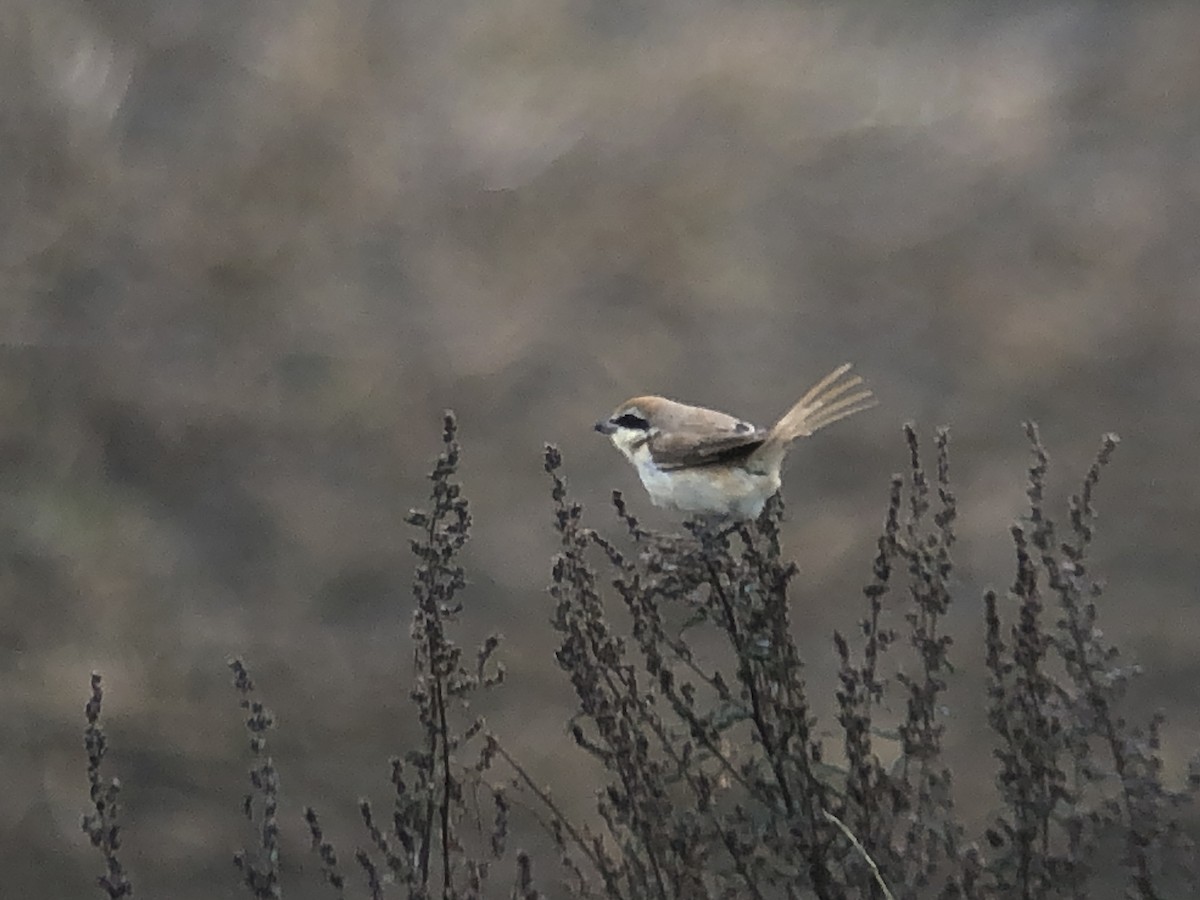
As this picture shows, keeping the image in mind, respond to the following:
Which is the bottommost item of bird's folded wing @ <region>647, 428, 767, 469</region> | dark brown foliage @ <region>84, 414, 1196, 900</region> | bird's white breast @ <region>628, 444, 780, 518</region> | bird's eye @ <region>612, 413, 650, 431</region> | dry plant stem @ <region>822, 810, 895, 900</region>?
dry plant stem @ <region>822, 810, 895, 900</region>

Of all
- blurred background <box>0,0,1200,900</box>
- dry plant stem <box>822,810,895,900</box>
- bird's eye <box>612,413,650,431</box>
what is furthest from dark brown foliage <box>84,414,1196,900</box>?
blurred background <box>0,0,1200,900</box>

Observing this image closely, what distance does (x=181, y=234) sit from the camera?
5.87ft

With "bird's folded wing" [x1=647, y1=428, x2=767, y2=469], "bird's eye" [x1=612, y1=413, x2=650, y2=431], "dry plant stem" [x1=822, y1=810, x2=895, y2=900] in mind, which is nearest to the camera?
"dry plant stem" [x1=822, y1=810, x2=895, y2=900]

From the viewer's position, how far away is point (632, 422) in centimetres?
149

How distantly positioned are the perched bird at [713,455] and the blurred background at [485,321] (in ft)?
0.93

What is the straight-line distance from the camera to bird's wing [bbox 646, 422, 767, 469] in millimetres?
1357

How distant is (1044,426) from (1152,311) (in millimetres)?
196

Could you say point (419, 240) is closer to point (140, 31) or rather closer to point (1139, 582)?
point (140, 31)

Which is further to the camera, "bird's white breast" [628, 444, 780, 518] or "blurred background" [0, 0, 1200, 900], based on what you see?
"blurred background" [0, 0, 1200, 900]

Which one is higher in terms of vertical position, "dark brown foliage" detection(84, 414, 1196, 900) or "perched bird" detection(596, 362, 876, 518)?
"perched bird" detection(596, 362, 876, 518)

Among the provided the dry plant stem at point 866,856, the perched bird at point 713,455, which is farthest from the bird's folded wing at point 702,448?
Answer: the dry plant stem at point 866,856

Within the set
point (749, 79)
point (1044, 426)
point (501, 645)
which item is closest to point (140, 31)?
point (749, 79)

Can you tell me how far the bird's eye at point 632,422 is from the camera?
148cm

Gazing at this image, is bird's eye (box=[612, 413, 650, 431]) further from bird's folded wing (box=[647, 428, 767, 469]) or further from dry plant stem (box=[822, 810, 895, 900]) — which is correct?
dry plant stem (box=[822, 810, 895, 900])
